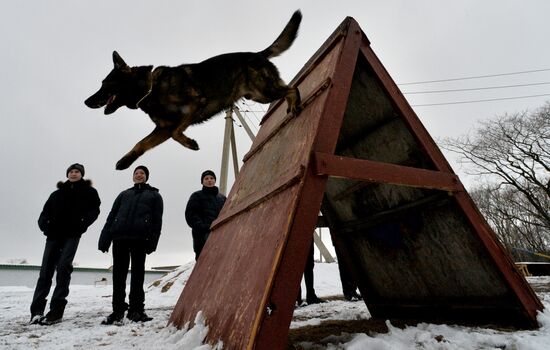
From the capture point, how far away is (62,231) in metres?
3.61

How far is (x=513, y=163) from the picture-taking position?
18.1 m

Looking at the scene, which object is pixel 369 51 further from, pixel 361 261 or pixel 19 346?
pixel 19 346

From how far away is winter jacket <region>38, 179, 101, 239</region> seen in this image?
3.62 meters

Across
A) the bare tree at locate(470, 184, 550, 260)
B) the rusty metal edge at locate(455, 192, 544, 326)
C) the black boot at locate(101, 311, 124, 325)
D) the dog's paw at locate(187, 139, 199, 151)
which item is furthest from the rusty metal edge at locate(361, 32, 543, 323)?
the bare tree at locate(470, 184, 550, 260)

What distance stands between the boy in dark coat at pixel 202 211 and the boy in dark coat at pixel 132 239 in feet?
2.06

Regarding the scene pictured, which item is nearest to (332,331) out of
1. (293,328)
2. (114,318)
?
(293,328)

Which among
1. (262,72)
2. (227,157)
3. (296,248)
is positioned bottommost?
(296,248)

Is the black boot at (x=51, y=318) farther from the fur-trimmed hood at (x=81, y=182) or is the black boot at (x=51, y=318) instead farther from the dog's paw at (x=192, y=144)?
the dog's paw at (x=192, y=144)

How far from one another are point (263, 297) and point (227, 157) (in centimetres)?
967

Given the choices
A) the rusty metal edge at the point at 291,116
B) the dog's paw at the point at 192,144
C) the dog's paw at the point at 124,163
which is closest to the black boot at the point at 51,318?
the dog's paw at the point at 124,163

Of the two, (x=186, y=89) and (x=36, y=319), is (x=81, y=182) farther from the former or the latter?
(x=186, y=89)

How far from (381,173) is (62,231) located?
368 centimetres

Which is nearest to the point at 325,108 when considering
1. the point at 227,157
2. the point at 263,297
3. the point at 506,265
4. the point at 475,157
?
the point at 263,297

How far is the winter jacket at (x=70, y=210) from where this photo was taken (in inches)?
142
